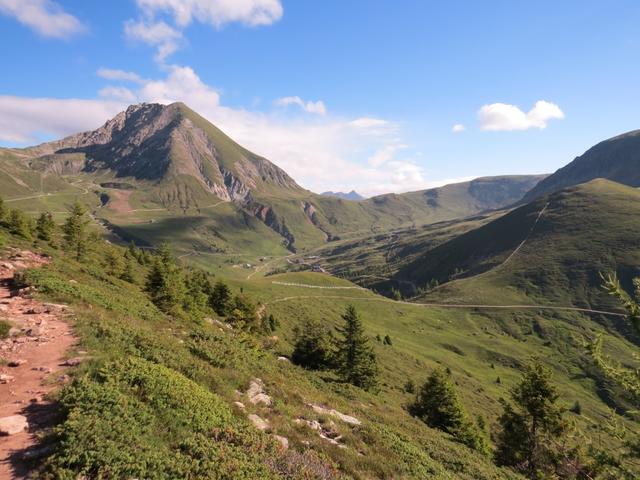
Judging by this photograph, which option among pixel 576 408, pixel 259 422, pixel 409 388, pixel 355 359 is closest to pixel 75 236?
pixel 355 359

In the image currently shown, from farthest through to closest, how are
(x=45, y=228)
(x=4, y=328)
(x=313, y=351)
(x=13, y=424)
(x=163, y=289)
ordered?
(x=45, y=228), (x=313, y=351), (x=163, y=289), (x=4, y=328), (x=13, y=424)

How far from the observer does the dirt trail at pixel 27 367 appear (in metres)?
8.77

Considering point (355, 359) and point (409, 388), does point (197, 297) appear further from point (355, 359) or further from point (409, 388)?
point (409, 388)

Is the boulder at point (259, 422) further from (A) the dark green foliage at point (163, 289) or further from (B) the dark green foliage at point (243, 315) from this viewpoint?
(B) the dark green foliage at point (243, 315)

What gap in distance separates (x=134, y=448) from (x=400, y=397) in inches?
1972

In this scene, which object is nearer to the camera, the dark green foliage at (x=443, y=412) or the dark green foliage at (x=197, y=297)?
the dark green foliage at (x=443, y=412)

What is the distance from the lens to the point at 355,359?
45969 millimetres

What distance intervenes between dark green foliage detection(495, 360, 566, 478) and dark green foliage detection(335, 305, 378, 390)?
16.1m

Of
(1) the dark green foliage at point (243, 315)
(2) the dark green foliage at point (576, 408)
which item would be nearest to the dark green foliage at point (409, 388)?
(1) the dark green foliage at point (243, 315)

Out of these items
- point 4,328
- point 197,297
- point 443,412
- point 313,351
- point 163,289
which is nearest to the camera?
point 4,328

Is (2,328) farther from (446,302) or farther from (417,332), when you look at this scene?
(446,302)

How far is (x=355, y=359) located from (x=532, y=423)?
802 inches

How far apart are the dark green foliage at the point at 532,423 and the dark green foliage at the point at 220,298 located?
153ft

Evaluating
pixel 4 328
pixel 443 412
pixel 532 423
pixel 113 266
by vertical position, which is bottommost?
pixel 443 412
